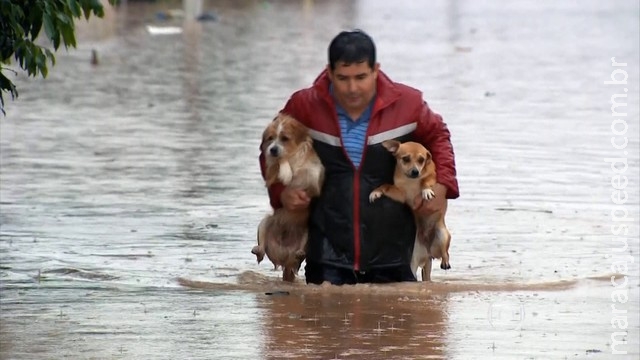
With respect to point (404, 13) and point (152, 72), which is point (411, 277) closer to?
point (152, 72)

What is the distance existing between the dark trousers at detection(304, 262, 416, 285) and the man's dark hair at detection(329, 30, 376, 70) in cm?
121

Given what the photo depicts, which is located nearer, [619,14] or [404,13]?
[619,14]

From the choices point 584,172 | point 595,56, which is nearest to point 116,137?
point 584,172

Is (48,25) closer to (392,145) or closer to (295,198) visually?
(295,198)

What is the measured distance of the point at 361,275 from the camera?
9250 mm

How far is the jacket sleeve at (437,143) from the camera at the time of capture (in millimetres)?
8977

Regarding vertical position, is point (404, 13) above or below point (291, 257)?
below

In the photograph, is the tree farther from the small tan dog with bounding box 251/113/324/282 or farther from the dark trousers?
the dark trousers

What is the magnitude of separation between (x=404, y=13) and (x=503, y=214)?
34.1 meters

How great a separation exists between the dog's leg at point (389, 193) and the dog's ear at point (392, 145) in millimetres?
225

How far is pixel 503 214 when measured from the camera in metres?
12.5

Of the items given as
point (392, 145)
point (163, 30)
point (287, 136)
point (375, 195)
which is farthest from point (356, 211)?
point (163, 30)

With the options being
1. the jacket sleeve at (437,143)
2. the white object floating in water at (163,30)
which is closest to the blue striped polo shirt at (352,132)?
the jacket sleeve at (437,143)

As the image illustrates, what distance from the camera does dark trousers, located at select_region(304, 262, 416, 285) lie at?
9211 mm
